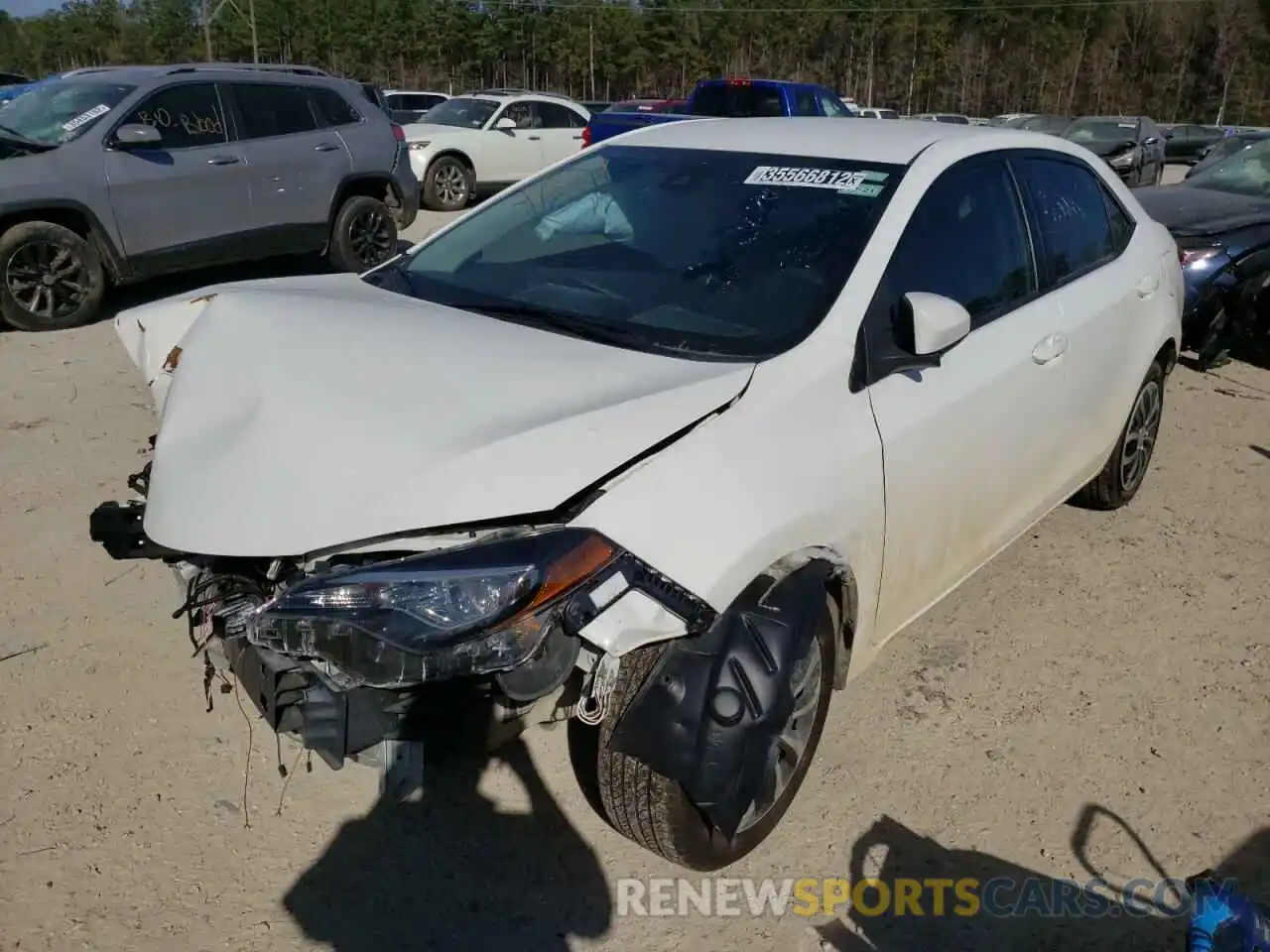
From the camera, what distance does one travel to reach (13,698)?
3170mm

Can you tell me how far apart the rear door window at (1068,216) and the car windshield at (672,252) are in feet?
3.08

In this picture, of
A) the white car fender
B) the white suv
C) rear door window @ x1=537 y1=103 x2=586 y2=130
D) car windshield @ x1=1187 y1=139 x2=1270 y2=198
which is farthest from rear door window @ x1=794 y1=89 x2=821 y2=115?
the white car fender

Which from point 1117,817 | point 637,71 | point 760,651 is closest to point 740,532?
point 760,651

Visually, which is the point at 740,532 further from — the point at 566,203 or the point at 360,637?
the point at 566,203

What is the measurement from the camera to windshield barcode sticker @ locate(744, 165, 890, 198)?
10.2ft

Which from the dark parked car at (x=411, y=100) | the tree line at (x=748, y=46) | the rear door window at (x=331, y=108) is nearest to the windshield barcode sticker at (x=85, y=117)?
the rear door window at (x=331, y=108)

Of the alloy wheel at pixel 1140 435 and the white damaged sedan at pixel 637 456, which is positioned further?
the alloy wheel at pixel 1140 435

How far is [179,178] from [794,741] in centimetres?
724

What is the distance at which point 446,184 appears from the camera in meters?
14.3

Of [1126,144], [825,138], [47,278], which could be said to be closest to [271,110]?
[47,278]

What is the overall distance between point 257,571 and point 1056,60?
236 feet

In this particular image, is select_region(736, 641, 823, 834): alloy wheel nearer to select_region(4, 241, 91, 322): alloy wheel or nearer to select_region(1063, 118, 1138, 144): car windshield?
select_region(4, 241, 91, 322): alloy wheel

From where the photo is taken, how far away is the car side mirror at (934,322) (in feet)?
8.89

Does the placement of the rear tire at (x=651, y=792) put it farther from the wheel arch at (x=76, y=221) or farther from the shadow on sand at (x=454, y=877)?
the wheel arch at (x=76, y=221)
